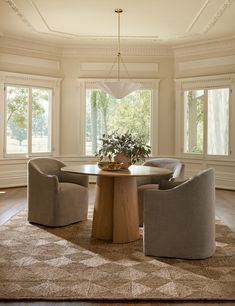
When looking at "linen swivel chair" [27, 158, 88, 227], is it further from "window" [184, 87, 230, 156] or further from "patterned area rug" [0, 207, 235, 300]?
"window" [184, 87, 230, 156]

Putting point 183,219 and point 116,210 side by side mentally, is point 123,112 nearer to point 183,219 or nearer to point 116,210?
point 116,210

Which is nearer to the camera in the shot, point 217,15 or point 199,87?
point 217,15

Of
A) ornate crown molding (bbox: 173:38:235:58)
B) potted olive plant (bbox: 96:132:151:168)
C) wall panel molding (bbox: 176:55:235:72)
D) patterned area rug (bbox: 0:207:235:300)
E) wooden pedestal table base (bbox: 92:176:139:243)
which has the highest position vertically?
ornate crown molding (bbox: 173:38:235:58)

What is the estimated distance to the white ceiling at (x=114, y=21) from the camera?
5.93 m

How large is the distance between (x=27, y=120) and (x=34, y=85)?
2.43ft

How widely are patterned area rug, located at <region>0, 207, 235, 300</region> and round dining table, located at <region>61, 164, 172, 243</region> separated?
0.42 ft

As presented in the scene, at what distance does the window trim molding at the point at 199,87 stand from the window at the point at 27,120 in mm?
2742

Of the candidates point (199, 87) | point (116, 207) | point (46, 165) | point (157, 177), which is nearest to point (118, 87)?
point (157, 177)

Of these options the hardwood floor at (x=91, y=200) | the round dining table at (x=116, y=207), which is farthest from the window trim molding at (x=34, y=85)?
the round dining table at (x=116, y=207)

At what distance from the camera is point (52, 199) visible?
480cm

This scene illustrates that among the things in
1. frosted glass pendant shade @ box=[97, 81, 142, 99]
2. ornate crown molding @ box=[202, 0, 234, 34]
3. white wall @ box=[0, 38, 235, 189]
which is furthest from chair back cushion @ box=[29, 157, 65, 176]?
ornate crown molding @ box=[202, 0, 234, 34]

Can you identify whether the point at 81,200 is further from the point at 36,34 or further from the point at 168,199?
the point at 36,34

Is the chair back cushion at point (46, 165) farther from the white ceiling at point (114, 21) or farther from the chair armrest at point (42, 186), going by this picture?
the white ceiling at point (114, 21)

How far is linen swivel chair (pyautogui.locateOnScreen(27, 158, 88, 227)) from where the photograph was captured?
15.8 ft
